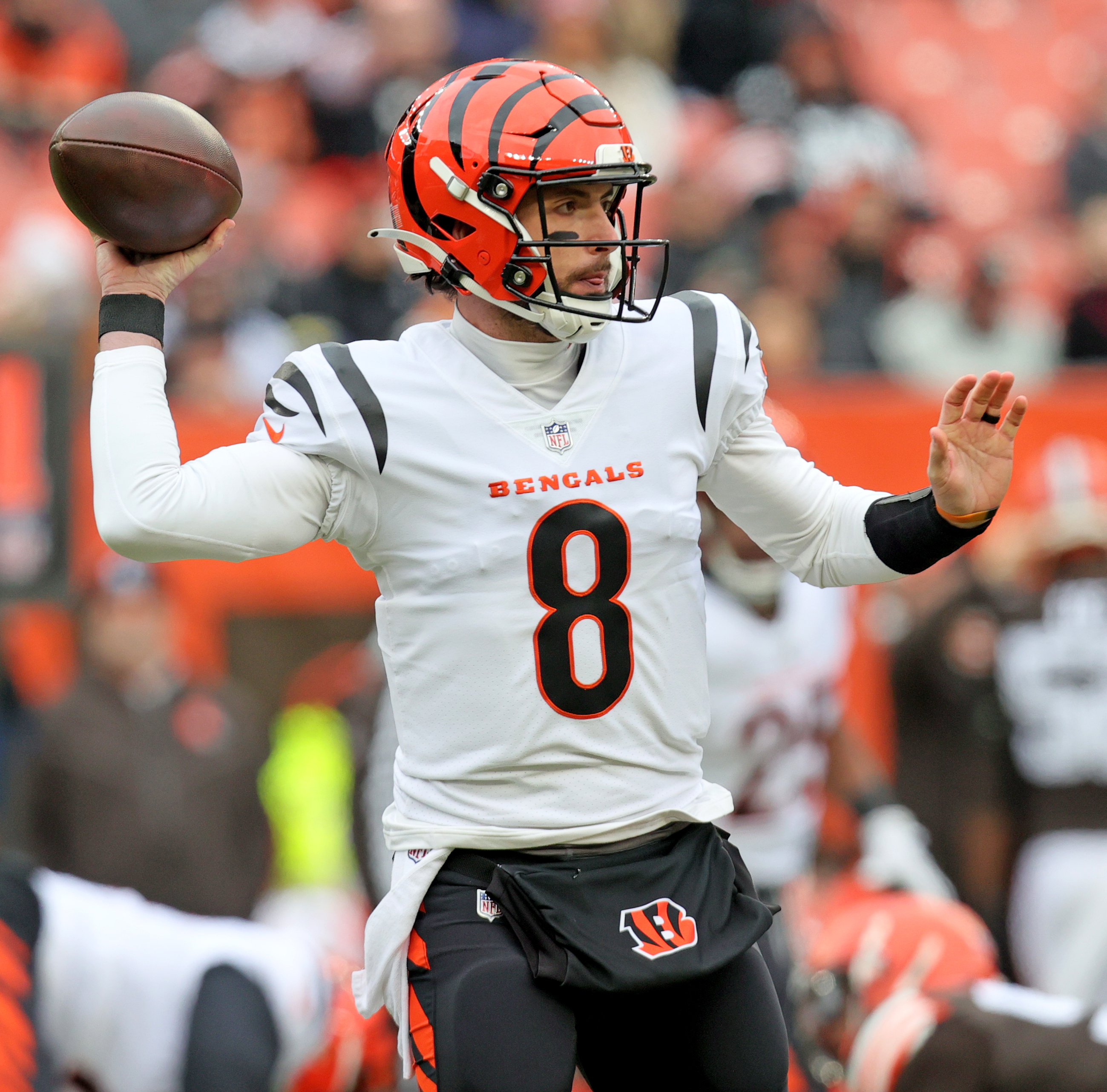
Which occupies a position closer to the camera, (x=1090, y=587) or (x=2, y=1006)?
(x=2, y=1006)

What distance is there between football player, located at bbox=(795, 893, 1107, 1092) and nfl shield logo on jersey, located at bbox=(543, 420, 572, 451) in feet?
5.34

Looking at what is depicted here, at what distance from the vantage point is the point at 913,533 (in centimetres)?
259

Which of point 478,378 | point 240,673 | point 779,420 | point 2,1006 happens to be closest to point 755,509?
point 478,378

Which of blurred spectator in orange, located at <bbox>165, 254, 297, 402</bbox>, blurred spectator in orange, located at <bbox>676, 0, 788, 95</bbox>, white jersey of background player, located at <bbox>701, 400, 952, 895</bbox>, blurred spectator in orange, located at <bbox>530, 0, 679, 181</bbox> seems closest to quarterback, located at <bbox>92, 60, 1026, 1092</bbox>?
white jersey of background player, located at <bbox>701, 400, 952, 895</bbox>

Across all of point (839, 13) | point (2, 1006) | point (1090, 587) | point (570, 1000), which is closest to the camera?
point (570, 1000)

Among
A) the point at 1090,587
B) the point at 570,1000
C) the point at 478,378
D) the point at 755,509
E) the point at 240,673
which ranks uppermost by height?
the point at 478,378

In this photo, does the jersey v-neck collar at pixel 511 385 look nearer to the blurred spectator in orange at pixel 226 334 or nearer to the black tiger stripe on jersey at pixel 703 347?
the black tiger stripe on jersey at pixel 703 347

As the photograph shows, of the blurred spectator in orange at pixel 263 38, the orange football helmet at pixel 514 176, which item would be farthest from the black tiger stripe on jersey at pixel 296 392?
the blurred spectator in orange at pixel 263 38

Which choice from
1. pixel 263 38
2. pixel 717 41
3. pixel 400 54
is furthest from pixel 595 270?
pixel 717 41

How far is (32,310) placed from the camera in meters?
6.66

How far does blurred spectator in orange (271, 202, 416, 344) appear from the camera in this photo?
25.1ft

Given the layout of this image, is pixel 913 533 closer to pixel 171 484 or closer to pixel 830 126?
pixel 171 484

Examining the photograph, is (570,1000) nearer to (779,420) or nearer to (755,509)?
A: (755,509)

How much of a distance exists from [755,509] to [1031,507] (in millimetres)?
3793
